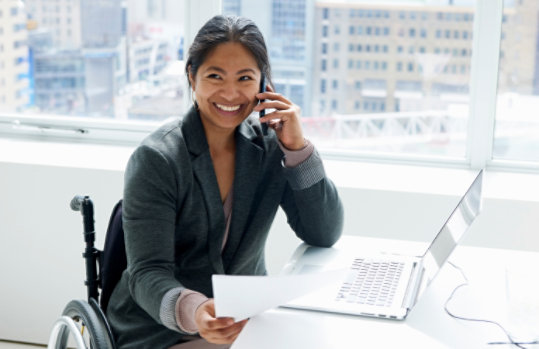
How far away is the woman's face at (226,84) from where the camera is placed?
1.80 m

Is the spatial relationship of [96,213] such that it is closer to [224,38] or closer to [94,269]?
[94,269]

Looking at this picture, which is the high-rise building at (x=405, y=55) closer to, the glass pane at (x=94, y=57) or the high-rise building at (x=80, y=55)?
the glass pane at (x=94, y=57)

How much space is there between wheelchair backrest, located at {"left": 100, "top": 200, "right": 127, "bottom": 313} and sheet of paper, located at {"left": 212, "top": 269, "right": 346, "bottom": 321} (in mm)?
486

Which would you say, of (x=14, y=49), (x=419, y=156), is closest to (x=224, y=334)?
(x=419, y=156)

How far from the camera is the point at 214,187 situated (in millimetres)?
1796

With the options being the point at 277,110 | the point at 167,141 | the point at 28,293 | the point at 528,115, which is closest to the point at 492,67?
the point at 528,115

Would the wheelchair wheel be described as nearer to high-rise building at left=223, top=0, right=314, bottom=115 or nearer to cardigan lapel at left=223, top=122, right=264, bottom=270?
cardigan lapel at left=223, top=122, right=264, bottom=270

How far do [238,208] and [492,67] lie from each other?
1297 millimetres

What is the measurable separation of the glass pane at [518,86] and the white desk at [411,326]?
118 cm

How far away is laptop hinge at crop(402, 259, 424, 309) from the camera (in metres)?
1.58

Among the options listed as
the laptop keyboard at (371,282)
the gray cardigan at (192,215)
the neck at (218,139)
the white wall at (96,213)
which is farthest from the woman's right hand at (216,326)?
the white wall at (96,213)

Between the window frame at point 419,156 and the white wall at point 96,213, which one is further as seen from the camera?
the window frame at point 419,156

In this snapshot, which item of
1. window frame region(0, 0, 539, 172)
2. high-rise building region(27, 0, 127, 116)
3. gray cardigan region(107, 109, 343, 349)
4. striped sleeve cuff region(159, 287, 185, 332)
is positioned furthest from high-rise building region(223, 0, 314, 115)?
striped sleeve cuff region(159, 287, 185, 332)

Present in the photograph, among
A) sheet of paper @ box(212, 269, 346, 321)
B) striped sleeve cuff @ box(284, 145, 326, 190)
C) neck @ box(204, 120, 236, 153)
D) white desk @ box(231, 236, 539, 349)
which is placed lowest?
white desk @ box(231, 236, 539, 349)
